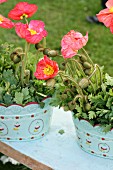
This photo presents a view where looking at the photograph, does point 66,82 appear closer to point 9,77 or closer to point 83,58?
point 83,58

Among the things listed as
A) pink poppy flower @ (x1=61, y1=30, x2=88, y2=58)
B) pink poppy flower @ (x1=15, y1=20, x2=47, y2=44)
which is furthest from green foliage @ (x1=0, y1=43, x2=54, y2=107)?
pink poppy flower @ (x1=61, y1=30, x2=88, y2=58)

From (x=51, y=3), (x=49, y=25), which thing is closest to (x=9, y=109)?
(x=49, y=25)

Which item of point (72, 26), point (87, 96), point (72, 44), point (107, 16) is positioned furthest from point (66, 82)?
point (72, 26)

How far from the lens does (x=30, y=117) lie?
7.04 feet

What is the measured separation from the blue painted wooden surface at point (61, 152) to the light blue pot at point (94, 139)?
1.2 inches

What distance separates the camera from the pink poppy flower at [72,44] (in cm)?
193

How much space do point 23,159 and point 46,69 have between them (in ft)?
1.32

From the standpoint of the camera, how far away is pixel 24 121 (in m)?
2.15

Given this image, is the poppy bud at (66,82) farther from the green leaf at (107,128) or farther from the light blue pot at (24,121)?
the green leaf at (107,128)

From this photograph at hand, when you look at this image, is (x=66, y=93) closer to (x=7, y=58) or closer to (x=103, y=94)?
(x=103, y=94)

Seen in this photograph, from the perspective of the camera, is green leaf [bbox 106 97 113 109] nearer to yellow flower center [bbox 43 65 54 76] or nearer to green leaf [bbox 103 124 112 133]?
green leaf [bbox 103 124 112 133]

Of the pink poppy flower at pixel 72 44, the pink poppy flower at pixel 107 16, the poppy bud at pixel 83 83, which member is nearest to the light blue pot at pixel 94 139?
the poppy bud at pixel 83 83

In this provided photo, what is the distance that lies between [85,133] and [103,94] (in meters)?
0.16

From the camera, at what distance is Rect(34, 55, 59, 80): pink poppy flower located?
194 centimetres
